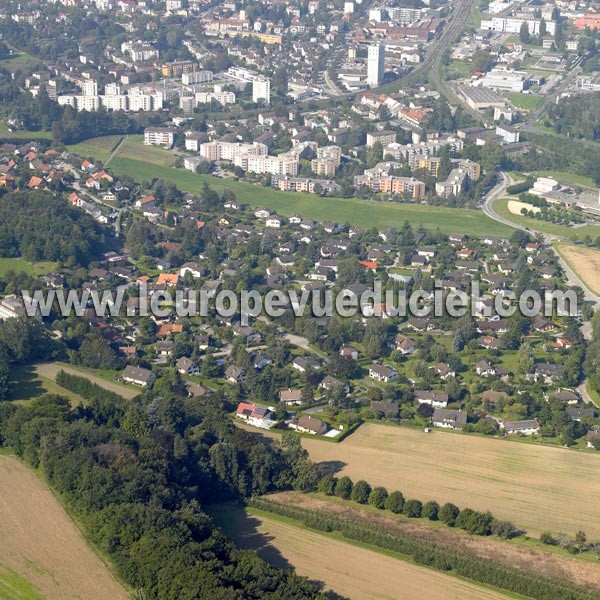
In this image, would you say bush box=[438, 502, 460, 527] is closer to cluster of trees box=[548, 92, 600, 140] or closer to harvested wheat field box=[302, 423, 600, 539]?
harvested wheat field box=[302, 423, 600, 539]

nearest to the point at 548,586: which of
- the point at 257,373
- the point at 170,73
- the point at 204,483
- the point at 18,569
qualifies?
the point at 204,483

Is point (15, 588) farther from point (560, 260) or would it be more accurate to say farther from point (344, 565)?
point (560, 260)

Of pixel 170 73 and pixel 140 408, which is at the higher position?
pixel 170 73

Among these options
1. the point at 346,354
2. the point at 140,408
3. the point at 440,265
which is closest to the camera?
the point at 140,408

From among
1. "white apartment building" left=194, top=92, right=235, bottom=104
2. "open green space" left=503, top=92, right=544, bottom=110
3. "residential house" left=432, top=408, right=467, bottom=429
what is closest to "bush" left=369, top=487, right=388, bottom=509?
"residential house" left=432, top=408, right=467, bottom=429

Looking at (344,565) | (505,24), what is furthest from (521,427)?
(505,24)

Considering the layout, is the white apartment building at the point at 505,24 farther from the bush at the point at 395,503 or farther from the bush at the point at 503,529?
the bush at the point at 503,529

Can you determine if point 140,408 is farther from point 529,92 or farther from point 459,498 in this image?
point 529,92
